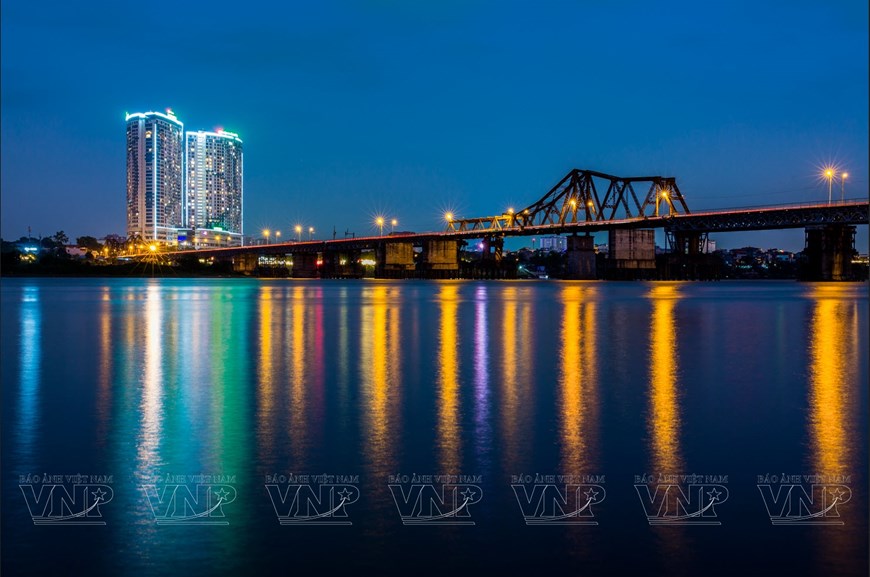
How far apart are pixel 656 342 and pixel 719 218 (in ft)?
399

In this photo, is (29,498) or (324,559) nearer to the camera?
(324,559)

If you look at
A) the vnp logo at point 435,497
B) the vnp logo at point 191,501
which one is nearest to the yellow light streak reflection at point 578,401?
the vnp logo at point 435,497

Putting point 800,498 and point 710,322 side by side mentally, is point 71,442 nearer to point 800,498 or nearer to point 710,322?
point 800,498

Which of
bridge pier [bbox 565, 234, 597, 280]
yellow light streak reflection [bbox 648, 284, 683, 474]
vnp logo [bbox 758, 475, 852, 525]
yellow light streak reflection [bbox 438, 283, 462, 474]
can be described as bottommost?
vnp logo [bbox 758, 475, 852, 525]

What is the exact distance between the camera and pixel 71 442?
35.0 feet

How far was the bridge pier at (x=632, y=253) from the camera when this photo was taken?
150 metres

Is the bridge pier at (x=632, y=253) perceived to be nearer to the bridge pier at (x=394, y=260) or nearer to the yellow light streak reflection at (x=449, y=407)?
the bridge pier at (x=394, y=260)

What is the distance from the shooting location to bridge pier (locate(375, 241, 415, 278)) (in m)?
184

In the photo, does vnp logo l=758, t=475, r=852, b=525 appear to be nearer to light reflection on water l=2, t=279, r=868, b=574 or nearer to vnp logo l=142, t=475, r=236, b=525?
light reflection on water l=2, t=279, r=868, b=574

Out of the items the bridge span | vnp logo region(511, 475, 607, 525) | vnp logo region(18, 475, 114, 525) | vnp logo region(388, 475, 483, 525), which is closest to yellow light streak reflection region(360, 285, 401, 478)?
vnp logo region(388, 475, 483, 525)

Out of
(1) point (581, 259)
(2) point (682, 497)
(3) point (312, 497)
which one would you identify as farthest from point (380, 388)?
(1) point (581, 259)

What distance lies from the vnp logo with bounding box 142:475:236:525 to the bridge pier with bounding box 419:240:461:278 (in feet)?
565

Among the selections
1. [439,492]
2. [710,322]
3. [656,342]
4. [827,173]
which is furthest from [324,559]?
[827,173]

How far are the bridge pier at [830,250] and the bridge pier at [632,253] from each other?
90.8 ft
